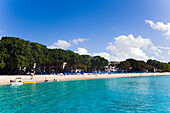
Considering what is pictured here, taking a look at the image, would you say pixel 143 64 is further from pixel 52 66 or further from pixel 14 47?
pixel 14 47

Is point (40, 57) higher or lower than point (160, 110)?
higher

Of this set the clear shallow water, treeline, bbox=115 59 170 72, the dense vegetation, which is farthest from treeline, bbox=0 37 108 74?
treeline, bbox=115 59 170 72

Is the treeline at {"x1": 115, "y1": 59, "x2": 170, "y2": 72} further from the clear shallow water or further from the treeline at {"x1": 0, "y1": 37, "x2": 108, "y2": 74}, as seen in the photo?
the clear shallow water

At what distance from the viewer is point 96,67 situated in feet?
449

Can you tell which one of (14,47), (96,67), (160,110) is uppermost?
(14,47)

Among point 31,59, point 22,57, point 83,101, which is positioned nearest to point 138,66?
point 31,59

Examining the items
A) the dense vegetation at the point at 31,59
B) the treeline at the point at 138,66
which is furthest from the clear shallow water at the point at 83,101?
the treeline at the point at 138,66

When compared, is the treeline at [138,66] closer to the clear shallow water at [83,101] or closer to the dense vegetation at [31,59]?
the dense vegetation at [31,59]

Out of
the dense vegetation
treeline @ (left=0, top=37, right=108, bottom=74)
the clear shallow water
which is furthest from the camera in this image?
the dense vegetation

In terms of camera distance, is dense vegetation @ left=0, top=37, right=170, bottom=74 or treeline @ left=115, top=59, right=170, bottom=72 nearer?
dense vegetation @ left=0, top=37, right=170, bottom=74

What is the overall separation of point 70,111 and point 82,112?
5.32 feet

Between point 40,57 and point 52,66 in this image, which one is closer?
point 40,57

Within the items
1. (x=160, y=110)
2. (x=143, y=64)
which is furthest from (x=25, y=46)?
(x=143, y=64)

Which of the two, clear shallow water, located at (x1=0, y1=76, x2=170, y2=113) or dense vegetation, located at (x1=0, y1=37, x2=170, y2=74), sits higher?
dense vegetation, located at (x1=0, y1=37, x2=170, y2=74)
